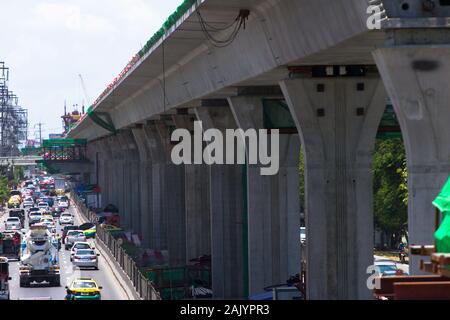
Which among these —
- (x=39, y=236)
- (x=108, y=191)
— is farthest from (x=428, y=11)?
(x=108, y=191)

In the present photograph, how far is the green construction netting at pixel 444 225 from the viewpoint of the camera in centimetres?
962

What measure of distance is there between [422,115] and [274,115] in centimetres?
2001

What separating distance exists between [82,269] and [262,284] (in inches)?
787

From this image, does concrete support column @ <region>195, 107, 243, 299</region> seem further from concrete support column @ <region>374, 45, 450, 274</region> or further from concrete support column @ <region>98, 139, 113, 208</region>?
concrete support column @ <region>98, 139, 113, 208</region>

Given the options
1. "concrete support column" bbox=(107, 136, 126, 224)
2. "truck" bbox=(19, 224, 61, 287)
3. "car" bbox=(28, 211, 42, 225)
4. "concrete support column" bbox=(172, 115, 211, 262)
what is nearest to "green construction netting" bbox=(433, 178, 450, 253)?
"truck" bbox=(19, 224, 61, 287)

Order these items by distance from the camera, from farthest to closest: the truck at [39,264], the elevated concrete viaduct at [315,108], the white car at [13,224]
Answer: the white car at [13,224] → the truck at [39,264] → the elevated concrete viaduct at [315,108]

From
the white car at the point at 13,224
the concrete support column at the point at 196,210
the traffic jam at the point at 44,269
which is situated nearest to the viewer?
the traffic jam at the point at 44,269

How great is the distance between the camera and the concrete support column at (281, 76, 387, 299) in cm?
3039

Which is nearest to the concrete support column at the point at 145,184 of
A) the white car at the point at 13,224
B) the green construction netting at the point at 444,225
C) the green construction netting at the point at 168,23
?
the white car at the point at 13,224

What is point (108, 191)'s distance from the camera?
131125 millimetres

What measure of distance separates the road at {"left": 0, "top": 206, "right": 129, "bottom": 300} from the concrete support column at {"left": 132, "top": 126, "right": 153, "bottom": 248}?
15.7m

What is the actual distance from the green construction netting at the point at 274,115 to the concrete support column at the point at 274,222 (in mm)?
957

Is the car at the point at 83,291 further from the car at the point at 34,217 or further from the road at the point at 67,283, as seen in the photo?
the car at the point at 34,217

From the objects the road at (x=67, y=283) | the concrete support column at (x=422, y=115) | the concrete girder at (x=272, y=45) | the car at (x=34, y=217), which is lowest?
the road at (x=67, y=283)
